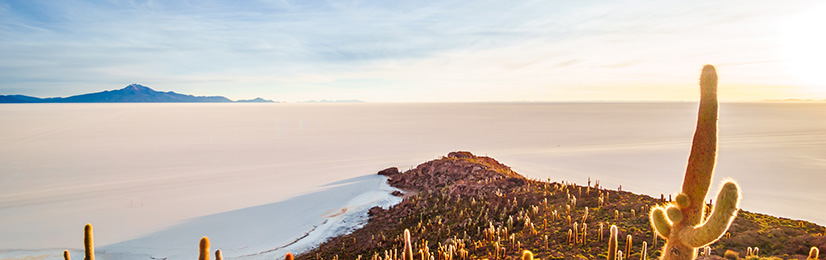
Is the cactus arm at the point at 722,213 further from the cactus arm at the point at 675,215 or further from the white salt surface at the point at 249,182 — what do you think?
the white salt surface at the point at 249,182

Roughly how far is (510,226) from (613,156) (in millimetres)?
26290

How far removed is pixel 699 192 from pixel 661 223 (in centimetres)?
44

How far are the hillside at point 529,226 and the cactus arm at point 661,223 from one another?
3879 millimetres

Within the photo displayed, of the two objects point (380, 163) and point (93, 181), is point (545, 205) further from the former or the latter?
point (93, 181)

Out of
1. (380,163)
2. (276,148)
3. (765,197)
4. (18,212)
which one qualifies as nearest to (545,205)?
(765,197)

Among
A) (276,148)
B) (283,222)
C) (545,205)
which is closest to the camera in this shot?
(545,205)

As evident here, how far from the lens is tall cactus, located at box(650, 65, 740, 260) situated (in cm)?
277

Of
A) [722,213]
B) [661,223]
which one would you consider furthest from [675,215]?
[722,213]

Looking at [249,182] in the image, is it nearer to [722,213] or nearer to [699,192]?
[699,192]

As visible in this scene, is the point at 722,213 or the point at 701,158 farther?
the point at 701,158

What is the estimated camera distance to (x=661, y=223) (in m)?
3.19

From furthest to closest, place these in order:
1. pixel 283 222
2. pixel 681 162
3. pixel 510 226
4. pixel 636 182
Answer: pixel 681 162 → pixel 636 182 → pixel 283 222 → pixel 510 226

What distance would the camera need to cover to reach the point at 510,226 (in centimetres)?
959

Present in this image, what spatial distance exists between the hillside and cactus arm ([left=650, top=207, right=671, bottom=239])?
388cm
